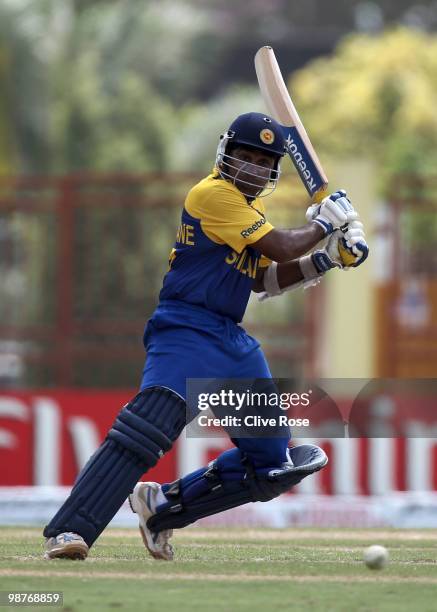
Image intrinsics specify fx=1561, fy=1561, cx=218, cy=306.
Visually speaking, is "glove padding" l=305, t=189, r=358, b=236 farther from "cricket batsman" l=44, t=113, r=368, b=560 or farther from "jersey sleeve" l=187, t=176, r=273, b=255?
"jersey sleeve" l=187, t=176, r=273, b=255

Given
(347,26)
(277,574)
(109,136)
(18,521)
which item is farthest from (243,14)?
(277,574)

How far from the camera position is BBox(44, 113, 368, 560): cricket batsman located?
243 inches

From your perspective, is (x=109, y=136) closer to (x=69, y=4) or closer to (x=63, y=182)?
(x=69, y=4)

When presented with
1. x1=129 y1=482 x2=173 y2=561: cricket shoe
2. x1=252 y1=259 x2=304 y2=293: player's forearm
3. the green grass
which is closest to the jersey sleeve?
x1=252 y1=259 x2=304 y2=293: player's forearm

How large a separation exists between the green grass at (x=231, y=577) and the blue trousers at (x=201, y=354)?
1.53 feet

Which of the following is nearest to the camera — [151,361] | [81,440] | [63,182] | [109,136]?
[151,361]

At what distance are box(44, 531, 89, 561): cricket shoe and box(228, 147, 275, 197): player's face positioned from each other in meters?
1.61

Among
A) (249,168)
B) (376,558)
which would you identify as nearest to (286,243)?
(249,168)

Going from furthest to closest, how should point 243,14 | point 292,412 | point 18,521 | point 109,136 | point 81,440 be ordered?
point 243,14, point 109,136, point 81,440, point 18,521, point 292,412

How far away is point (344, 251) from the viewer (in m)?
6.50

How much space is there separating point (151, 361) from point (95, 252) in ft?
23.0

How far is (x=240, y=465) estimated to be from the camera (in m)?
6.58

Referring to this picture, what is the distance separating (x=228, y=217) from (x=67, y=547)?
1473 millimetres

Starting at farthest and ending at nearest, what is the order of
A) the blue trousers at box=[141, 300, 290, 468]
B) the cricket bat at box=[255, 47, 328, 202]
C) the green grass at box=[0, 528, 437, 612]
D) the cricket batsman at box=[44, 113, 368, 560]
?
the cricket bat at box=[255, 47, 328, 202] < the blue trousers at box=[141, 300, 290, 468] < the cricket batsman at box=[44, 113, 368, 560] < the green grass at box=[0, 528, 437, 612]
